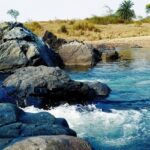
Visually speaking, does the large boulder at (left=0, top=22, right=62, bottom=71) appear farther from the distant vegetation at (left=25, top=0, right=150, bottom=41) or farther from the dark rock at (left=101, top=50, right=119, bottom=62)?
the distant vegetation at (left=25, top=0, right=150, bottom=41)

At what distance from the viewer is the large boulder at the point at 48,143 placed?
24.3 ft

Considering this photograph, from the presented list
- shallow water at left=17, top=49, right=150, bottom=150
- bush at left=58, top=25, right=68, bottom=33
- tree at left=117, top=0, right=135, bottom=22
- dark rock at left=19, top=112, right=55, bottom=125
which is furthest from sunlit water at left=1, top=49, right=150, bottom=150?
tree at left=117, top=0, right=135, bottom=22

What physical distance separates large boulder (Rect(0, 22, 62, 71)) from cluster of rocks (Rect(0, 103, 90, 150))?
11398 millimetres

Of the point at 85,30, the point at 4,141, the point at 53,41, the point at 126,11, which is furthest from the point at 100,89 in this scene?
the point at 126,11

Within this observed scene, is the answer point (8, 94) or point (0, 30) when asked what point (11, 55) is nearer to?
point (0, 30)

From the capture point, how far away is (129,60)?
26703 mm

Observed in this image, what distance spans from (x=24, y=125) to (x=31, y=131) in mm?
358

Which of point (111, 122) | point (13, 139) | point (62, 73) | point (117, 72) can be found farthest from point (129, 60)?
point (13, 139)

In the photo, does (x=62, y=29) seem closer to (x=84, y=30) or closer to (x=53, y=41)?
(x=84, y=30)

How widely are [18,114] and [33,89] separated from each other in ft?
14.3

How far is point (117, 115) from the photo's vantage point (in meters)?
12.5

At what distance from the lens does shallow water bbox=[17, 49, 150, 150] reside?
32.6ft

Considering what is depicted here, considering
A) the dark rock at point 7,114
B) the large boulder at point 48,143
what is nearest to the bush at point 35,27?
the dark rock at point 7,114

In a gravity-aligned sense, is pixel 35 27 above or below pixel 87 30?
above
